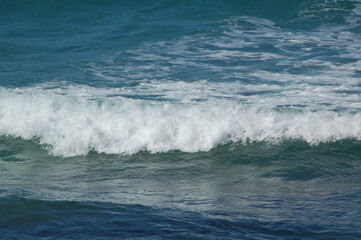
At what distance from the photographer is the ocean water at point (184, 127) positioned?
5770 mm

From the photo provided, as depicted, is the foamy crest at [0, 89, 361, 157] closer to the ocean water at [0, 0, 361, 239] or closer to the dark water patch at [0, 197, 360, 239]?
the ocean water at [0, 0, 361, 239]

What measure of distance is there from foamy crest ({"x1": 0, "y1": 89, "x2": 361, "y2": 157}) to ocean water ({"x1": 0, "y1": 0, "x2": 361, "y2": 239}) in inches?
1.1

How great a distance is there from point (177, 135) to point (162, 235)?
4.71 meters

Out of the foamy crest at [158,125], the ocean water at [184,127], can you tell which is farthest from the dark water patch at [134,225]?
the foamy crest at [158,125]

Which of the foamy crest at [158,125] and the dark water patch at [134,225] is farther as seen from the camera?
the foamy crest at [158,125]

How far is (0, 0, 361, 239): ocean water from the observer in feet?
18.9

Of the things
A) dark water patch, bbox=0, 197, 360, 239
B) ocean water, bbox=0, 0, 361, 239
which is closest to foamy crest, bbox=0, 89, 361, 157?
ocean water, bbox=0, 0, 361, 239

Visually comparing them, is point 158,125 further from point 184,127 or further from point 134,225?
point 134,225

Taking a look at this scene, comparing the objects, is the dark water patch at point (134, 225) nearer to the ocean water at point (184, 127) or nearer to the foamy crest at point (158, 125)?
the ocean water at point (184, 127)

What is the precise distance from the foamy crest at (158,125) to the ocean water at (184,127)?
3 centimetres

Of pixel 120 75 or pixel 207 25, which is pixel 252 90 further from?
pixel 207 25

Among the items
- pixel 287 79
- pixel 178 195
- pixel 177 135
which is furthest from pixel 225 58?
pixel 178 195

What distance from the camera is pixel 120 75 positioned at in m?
13.5

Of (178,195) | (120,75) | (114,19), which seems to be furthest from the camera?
(114,19)
